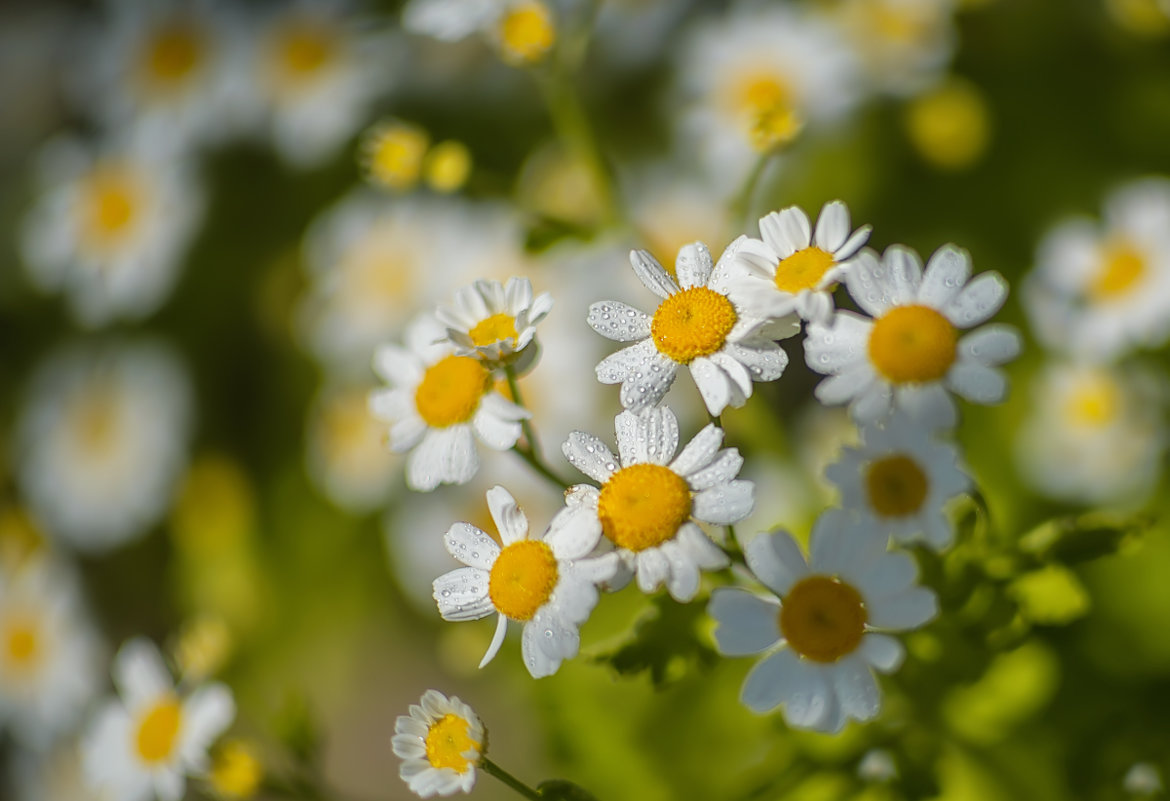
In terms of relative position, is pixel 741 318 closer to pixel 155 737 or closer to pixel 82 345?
pixel 155 737

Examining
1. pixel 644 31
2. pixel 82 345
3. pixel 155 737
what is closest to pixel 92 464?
pixel 82 345

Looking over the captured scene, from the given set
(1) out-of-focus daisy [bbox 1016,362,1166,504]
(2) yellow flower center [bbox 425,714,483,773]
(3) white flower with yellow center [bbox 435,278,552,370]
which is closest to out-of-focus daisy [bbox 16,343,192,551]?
(3) white flower with yellow center [bbox 435,278,552,370]

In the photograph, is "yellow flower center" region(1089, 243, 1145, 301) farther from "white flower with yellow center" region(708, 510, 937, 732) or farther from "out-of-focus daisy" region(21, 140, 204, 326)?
"out-of-focus daisy" region(21, 140, 204, 326)

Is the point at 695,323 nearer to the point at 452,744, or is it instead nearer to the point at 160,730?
the point at 452,744

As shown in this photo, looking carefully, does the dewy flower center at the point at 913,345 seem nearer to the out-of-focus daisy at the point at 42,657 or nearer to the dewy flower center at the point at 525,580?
the dewy flower center at the point at 525,580

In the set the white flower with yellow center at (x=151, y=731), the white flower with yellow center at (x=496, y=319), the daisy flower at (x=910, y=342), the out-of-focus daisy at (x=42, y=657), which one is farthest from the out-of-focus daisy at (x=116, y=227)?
the daisy flower at (x=910, y=342)
